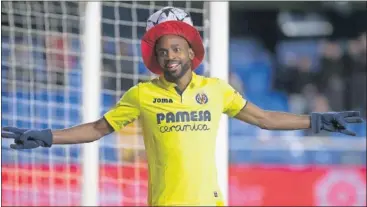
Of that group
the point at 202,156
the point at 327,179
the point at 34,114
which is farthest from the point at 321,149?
the point at 202,156

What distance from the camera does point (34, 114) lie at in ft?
24.6

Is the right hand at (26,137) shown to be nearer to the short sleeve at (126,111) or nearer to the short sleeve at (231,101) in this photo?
the short sleeve at (126,111)

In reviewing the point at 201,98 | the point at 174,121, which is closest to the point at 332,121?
the point at 201,98

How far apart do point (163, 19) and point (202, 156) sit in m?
0.52

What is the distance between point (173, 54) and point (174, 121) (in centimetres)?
24

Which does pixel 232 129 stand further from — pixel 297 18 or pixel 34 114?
pixel 34 114

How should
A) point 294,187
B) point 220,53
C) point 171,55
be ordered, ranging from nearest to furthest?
1. point 171,55
2. point 220,53
3. point 294,187

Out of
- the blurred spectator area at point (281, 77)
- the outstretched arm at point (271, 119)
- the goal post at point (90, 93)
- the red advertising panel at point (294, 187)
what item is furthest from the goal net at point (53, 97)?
the outstretched arm at point (271, 119)

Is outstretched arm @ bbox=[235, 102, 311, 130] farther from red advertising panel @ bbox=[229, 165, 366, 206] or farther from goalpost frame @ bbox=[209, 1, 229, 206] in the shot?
red advertising panel @ bbox=[229, 165, 366, 206]

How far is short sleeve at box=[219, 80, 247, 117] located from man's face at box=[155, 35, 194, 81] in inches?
8.6

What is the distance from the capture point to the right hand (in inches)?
158

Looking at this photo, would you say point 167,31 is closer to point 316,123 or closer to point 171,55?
point 171,55

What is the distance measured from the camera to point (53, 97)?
7793 mm

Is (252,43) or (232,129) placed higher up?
(252,43)
